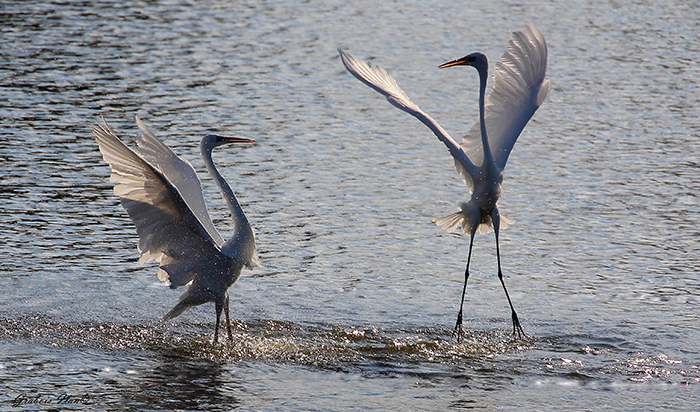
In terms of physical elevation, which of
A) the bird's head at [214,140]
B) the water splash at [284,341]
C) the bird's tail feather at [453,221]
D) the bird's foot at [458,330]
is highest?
the bird's head at [214,140]

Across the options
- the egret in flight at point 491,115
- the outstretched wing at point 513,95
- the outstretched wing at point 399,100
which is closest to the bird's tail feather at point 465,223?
the egret in flight at point 491,115

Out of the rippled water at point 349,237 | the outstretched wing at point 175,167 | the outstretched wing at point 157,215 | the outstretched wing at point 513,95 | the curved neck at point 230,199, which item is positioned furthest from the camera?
the outstretched wing at point 513,95

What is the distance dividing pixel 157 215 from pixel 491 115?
145 inches

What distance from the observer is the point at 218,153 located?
42.9ft

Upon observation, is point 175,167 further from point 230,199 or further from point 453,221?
point 453,221

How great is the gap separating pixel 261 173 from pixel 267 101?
3720 mm

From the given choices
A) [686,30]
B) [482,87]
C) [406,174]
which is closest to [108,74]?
[406,174]

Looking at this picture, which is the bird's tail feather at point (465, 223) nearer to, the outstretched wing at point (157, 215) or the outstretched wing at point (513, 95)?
the outstretched wing at point (513, 95)

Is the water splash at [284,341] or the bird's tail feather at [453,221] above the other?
the bird's tail feather at [453,221]

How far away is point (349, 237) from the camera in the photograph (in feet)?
33.1

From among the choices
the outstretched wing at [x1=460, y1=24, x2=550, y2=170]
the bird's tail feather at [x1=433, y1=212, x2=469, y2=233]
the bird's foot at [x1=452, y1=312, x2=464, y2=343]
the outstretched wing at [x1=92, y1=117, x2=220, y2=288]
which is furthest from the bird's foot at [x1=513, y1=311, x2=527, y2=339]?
the outstretched wing at [x1=92, y1=117, x2=220, y2=288]

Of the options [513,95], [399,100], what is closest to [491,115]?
[513,95]

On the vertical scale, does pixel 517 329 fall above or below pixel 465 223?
below

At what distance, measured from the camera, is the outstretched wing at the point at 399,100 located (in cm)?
806
